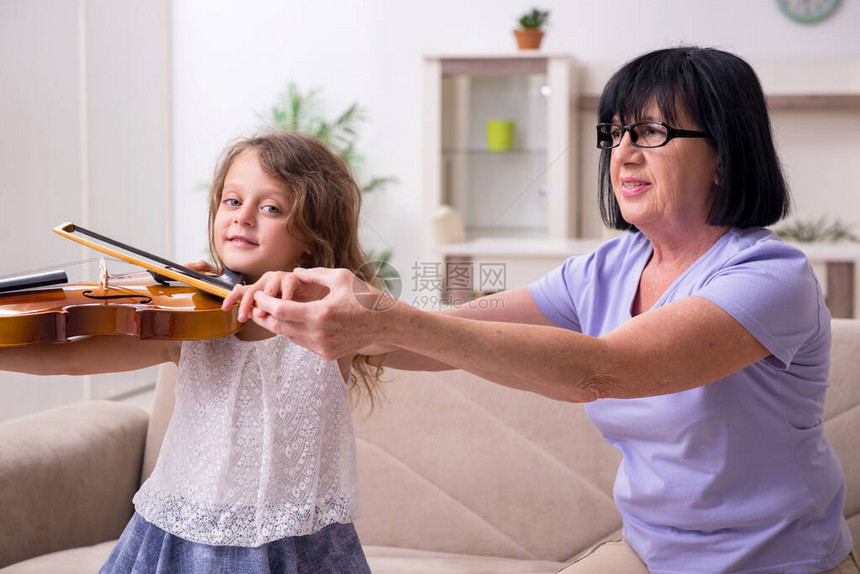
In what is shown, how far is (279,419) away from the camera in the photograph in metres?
1.06

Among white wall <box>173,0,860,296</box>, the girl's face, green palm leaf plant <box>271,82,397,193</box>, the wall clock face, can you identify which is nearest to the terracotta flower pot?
white wall <box>173,0,860,296</box>

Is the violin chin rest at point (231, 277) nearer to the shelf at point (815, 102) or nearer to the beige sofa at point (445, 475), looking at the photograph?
the beige sofa at point (445, 475)

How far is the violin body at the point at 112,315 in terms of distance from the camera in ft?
3.17

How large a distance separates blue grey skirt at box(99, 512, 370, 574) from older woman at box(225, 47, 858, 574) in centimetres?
26

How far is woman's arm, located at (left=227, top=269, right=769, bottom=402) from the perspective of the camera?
29.6 inches

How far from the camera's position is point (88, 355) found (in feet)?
3.47

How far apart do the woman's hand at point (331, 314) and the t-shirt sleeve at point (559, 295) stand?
55 centimetres

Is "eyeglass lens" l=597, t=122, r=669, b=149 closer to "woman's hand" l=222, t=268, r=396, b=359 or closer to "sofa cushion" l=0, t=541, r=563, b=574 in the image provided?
"woman's hand" l=222, t=268, r=396, b=359

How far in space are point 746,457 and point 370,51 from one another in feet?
13.9

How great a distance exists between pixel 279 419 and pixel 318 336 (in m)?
0.35

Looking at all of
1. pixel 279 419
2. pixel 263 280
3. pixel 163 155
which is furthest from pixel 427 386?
pixel 163 155

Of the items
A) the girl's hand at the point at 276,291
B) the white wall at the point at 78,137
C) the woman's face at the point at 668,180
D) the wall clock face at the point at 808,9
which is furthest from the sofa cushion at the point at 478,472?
the wall clock face at the point at 808,9

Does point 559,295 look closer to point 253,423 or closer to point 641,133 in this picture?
point 641,133

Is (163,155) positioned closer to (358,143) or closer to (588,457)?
(358,143)
